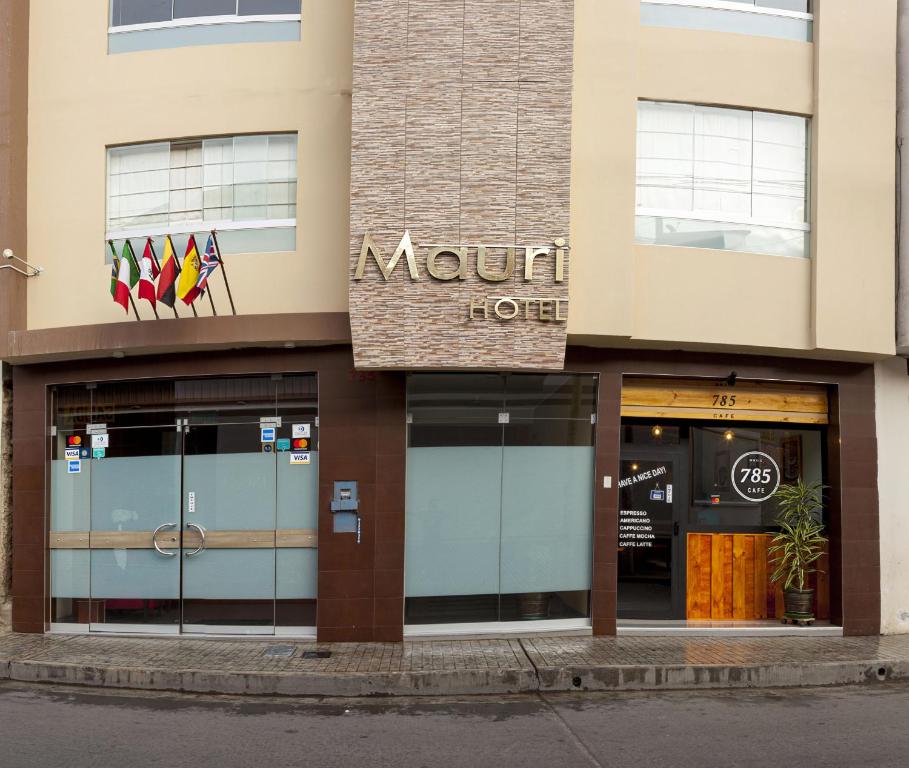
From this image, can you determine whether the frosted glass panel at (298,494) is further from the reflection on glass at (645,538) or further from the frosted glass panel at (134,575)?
the reflection on glass at (645,538)

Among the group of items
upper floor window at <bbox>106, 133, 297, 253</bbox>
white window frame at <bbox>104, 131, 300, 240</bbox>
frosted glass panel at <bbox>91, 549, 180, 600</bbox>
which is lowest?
frosted glass panel at <bbox>91, 549, 180, 600</bbox>

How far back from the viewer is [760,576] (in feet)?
40.6

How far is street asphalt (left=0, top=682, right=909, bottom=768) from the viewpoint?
7.15 meters

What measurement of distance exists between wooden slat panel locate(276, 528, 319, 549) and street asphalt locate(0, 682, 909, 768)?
102 inches

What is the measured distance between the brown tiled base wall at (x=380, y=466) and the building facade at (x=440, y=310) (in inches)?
1.5

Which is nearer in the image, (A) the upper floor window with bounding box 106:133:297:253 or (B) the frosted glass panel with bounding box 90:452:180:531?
(A) the upper floor window with bounding box 106:133:297:253

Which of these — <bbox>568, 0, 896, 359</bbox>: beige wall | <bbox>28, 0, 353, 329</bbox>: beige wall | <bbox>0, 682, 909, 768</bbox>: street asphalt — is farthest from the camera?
<bbox>28, 0, 353, 329</bbox>: beige wall

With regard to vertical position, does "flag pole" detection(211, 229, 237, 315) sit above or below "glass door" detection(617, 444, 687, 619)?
above

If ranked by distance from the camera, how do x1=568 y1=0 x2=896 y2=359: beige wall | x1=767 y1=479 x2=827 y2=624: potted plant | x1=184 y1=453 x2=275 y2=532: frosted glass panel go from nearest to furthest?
x1=568 y1=0 x2=896 y2=359: beige wall
x1=184 y1=453 x2=275 y2=532: frosted glass panel
x1=767 y1=479 x2=827 y2=624: potted plant

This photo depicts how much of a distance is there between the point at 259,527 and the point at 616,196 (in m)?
5.78

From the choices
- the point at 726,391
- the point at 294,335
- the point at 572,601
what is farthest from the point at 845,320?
the point at 294,335

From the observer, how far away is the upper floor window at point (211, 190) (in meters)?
11.7

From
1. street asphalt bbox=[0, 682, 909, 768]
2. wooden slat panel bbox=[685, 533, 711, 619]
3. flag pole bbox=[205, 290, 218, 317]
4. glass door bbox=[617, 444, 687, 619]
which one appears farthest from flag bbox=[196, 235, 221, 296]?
wooden slat panel bbox=[685, 533, 711, 619]

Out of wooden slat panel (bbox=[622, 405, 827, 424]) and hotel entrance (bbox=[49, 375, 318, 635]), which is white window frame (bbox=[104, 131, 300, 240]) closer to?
hotel entrance (bbox=[49, 375, 318, 635])
